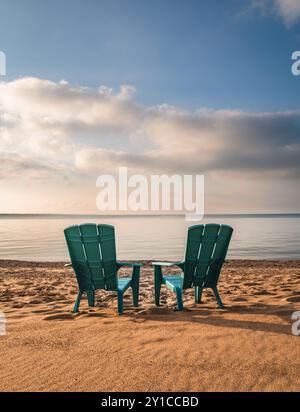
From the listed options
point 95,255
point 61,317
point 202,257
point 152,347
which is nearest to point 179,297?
point 202,257

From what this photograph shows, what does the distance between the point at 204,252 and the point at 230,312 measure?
0.85 metres

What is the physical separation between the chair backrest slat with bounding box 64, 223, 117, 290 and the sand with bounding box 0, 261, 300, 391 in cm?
46

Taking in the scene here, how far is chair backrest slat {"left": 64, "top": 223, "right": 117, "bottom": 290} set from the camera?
4258 millimetres

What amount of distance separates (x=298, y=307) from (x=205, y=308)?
1.27 meters

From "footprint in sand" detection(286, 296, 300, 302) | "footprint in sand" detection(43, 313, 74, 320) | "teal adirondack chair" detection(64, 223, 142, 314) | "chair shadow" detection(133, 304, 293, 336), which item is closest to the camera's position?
"chair shadow" detection(133, 304, 293, 336)

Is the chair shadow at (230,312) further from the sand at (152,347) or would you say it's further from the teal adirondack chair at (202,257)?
the teal adirondack chair at (202,257)

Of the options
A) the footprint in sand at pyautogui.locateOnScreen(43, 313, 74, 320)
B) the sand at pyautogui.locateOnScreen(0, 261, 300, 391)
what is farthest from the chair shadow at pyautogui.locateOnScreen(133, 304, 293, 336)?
the footprint in sand at pyautogui.locateOnScreen(43, 313, 74, 320)

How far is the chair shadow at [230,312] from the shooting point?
355cm

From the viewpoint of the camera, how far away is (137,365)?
263cm

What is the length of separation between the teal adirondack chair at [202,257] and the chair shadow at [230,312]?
0.23 meters

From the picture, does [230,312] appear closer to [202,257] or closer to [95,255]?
[202,257]

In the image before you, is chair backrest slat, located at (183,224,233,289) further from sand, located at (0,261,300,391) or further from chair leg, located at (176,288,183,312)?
sand, located at (0,261,300,391)

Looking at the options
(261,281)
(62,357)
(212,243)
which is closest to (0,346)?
(62,357)
